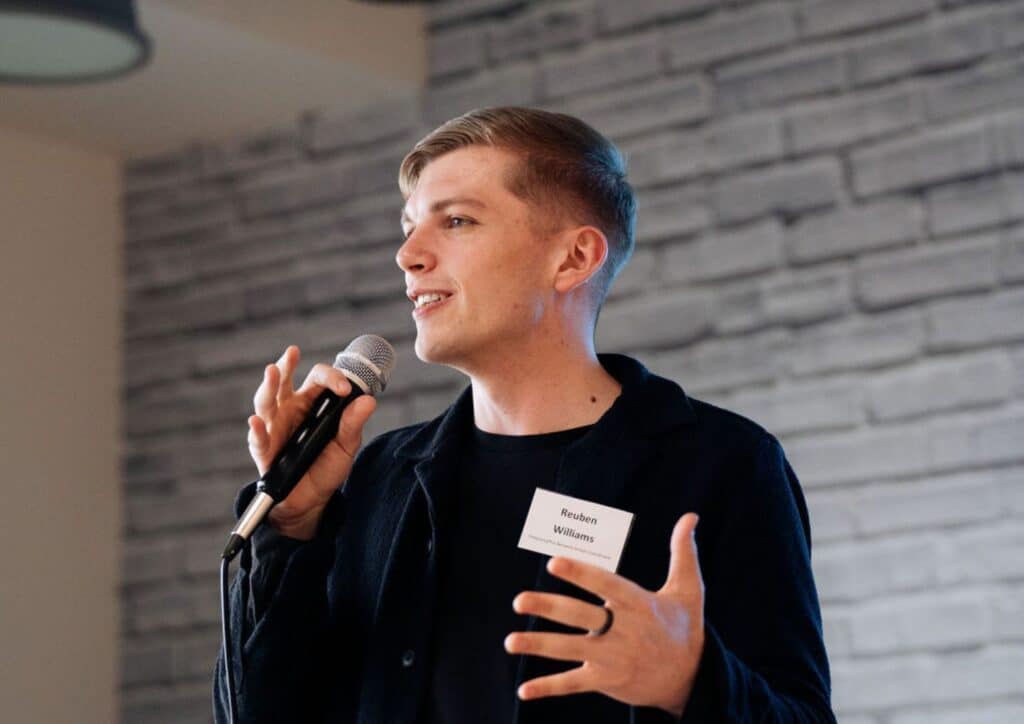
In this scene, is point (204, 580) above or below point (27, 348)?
below

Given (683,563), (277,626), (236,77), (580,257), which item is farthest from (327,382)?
(236,77)

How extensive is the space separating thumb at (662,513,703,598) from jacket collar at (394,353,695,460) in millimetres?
350

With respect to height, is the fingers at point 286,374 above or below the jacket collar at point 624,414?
above

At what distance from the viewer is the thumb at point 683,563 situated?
1.61m

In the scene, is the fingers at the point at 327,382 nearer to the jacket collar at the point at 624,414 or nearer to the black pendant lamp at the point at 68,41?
the jacket collar at the point at 624,414

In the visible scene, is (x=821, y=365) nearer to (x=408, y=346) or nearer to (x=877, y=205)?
(x=877, y=205)

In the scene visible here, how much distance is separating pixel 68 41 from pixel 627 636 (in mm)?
1983

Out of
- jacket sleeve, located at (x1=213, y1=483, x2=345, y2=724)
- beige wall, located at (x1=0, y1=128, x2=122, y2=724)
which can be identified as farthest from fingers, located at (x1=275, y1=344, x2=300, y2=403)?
beige wall, located at (x1=0, y1=128, x2=122, y2=724)

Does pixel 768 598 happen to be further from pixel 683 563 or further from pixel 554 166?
pixel 554 166

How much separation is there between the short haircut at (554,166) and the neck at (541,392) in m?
0.15

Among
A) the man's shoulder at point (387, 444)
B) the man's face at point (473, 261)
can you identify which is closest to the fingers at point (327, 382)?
the man's face at point (473, 261)

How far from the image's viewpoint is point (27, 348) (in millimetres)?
4266

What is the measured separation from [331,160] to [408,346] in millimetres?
566

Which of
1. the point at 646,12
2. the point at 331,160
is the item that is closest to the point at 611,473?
the point at 646,12
